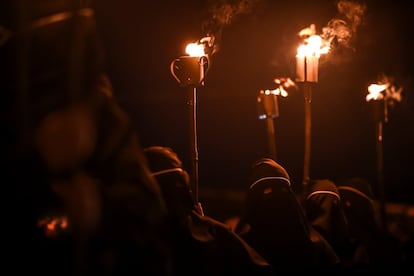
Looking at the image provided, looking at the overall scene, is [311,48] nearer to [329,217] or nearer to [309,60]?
[309,60]

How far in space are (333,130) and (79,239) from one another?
848 cm

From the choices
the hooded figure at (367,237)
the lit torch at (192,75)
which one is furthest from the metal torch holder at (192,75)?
the hooded figure at (367,237)

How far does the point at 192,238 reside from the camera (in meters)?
3.88

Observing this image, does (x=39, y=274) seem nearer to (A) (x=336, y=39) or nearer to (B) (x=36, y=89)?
(B) (x=36, y=89)

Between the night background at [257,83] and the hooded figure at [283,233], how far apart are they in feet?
10.5

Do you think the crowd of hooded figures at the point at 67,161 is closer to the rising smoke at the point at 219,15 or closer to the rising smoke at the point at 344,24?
the rising smoke at the point at 219,15

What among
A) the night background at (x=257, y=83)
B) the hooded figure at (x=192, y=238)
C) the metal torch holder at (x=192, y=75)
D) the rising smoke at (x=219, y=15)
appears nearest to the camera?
the hooded figure at (x=192, y=238)

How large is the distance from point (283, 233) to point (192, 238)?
46.6 inches

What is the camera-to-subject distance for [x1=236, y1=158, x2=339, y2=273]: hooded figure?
4801 millimetres

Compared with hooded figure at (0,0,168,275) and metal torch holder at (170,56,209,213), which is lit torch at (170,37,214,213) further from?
hooded figure at (0,0,168,275)

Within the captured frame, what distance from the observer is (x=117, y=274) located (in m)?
2.62

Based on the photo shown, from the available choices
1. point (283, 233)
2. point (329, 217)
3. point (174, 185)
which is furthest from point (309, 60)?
point (174, 185)

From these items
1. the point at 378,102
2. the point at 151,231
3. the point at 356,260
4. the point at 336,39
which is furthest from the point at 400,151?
the point at 151,231

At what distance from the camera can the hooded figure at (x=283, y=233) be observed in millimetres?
4801
